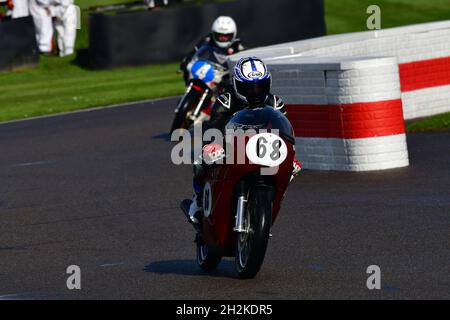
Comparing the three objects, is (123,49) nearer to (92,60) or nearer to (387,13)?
(92,60)

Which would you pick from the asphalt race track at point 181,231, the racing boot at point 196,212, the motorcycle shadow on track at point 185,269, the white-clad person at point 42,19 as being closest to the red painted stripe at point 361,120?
the asphalt race track at point 181,231

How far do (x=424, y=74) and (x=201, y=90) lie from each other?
3044mm

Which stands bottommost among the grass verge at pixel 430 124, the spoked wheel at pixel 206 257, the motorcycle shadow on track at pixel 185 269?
the motorcycle shadow on track at pixel 185 269

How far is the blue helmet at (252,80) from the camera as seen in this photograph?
29.9 ft

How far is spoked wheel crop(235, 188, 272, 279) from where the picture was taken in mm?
8453

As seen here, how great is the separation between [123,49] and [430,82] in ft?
39.6

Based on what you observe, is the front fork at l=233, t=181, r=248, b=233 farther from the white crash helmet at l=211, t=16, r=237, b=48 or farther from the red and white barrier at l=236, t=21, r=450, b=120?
the white crash helmet at l=211, t=16, r=237, b=48

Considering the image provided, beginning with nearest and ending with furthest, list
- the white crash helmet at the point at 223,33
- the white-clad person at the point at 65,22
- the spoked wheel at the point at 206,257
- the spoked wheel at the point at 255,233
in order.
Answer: the spoked wheel at the point at 255,233 → the spoked wheel at the point at 206,257 → the white crash helmet at the point at 223,33 → the white-clad person at the point at 65,22

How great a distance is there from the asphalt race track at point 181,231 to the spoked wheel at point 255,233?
13cm

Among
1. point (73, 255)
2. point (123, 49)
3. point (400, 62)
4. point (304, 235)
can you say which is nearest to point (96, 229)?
point (73, 255)

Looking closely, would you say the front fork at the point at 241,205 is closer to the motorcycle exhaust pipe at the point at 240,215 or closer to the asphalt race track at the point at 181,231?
the motorcycle exhaust pipe at the point at 240,215

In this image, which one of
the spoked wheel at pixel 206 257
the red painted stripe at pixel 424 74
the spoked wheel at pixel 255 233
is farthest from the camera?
the red painted stripe at pixel 424 74

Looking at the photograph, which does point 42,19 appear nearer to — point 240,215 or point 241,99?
point 241,99

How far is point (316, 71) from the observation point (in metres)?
Result: 14.4
